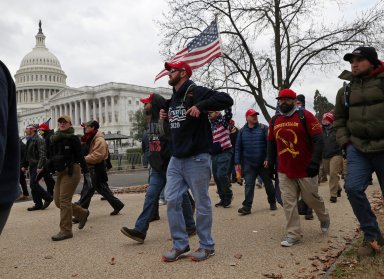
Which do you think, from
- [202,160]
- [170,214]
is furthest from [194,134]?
[170,214]

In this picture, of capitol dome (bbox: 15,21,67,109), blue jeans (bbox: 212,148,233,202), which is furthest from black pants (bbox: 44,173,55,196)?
capitol dome (bbox: 15,21,67,109)

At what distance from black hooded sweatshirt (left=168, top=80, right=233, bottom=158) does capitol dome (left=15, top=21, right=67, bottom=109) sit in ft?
441

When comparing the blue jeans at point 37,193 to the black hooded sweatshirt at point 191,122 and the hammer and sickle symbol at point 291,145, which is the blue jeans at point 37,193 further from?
the hammer and sickle symbol at point 291,145

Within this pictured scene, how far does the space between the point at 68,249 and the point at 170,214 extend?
1.58 m

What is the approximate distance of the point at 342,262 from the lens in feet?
13.6

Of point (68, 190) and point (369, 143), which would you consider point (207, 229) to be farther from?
point (68, 190)

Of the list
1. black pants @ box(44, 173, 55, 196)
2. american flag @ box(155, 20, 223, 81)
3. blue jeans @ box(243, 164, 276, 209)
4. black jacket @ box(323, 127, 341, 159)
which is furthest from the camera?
american flag @ box(155, 20, 223, 81)

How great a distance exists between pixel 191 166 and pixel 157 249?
1.21 metres

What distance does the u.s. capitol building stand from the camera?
113 meters

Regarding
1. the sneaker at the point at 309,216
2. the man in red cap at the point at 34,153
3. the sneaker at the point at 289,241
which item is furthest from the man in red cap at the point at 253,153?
the man in red cap at the point at 34,153

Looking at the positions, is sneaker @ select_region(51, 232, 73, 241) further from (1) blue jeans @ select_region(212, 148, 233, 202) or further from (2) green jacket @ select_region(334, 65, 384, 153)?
(2) green jacket @ select_region(334, 65, 384, 153)

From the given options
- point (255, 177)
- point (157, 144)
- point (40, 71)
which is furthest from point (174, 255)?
point (40, 71)

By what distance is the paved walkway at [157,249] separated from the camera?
4160 millimetres

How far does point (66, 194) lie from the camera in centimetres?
614
